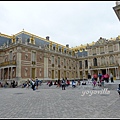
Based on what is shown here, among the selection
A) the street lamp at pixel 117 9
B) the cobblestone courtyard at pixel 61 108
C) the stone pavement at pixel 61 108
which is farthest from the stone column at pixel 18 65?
Result: the street lamp at pixel 117 9

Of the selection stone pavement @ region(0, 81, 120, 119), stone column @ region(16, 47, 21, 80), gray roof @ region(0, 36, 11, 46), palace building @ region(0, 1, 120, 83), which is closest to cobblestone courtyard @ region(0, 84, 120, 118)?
stone pavement @ region(0, 81, 120, 119)

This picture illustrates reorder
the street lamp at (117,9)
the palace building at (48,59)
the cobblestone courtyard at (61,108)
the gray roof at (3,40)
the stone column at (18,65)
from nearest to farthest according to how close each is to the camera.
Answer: the cobblestone courtyard at (61,108)
the street lamp at (117,9)
the stone column at (18,65)
the palace building at (48,59)
the gray roof at (3,40)

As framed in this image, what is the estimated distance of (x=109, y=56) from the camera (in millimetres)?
39219

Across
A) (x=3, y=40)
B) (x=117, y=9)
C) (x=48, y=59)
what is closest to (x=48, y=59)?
(x=48, y=59)

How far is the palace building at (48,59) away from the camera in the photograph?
27.8 metres

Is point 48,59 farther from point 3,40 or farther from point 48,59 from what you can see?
point 3,40

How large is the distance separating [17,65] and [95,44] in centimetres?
2537

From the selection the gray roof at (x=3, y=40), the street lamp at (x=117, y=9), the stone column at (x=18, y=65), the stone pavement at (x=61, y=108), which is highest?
the gray roof at (x=3, y=40)

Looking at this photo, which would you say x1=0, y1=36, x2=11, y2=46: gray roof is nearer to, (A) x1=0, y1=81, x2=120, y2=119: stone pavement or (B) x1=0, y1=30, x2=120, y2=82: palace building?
(B) x1=0, y1=30, x2=120, y2=82: palace building

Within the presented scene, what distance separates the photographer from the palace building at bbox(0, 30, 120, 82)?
27.8 metres

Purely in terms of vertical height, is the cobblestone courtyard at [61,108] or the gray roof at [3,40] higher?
the gray roof at [3,40]

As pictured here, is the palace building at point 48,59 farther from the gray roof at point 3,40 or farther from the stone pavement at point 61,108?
the stone pavement at point 61,108

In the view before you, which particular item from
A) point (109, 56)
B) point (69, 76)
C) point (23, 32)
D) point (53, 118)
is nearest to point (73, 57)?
point (69, 76)

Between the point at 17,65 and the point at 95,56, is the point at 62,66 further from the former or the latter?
the point at 17,65
